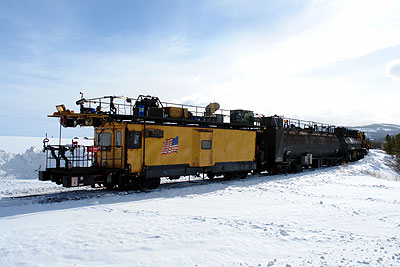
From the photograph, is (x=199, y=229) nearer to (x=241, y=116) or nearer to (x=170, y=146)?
(x=170, y=146)

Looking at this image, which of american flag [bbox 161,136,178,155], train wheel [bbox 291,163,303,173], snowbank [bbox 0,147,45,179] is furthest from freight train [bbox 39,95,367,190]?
snowbank [bbox 0,147,45,179]

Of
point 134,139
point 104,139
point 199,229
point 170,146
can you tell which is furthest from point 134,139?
point 199,229

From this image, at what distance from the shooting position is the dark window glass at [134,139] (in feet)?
46.1

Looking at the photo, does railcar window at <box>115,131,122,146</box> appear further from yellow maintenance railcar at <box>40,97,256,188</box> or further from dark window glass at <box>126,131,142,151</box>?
dark window glass at <box>126,131,142,151</box>

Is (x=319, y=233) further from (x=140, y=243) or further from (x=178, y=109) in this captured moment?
(x=178, y=109)

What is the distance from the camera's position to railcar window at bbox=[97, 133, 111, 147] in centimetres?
1482

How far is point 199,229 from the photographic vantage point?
8172 mm

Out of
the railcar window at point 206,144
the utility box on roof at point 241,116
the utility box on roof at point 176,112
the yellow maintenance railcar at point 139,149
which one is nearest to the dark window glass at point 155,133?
the yellow maintenance railcar at point 139,149

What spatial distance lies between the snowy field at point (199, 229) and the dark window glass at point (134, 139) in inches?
83.7

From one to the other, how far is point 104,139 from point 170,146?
124 inches

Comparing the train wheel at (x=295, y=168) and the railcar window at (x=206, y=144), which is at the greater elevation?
the railcar window at (x=206, y=144)

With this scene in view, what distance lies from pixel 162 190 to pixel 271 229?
720 centimetres

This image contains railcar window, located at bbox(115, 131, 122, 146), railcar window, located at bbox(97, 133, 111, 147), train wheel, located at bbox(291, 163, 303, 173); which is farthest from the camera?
train wheel, located at bbox(291, 163, 303, 173)

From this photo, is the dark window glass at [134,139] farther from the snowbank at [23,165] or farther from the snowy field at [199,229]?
the snowbank at [23,165]
